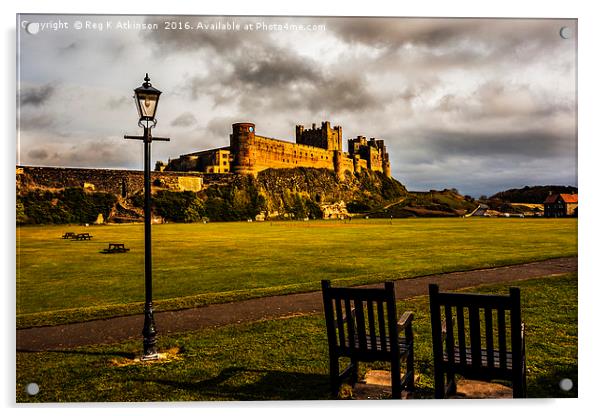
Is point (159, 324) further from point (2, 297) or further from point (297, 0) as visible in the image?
point (297, 0)

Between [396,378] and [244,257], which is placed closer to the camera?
[396,378]

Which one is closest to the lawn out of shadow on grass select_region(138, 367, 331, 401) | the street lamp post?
shadow on grass select_region(138, 367, 331, 401)

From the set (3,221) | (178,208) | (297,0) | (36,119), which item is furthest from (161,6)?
(178,208)

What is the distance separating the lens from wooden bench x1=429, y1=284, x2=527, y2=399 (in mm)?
3480

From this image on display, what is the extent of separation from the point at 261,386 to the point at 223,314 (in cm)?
219

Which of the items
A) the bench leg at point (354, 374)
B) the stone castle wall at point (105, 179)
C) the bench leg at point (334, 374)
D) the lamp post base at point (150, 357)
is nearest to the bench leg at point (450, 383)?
Answer: the bench leg at point (354, 374)

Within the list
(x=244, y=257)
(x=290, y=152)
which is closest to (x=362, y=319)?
(x=290, y=152)

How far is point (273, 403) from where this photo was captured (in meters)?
5.22

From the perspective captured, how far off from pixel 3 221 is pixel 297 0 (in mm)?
5039

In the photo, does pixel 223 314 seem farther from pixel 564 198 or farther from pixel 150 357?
pixel 564 198

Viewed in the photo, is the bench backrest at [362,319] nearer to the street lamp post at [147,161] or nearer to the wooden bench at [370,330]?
the wooden bench at [370,330]

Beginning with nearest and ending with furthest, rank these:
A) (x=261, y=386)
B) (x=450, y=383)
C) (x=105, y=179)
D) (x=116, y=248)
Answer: (x=450, y=383), (x=261, y=386), (x=116, y=248), (x=105, y=179)

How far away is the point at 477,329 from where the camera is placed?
362 cm

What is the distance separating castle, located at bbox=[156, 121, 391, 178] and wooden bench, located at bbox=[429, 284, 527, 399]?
528 cm
